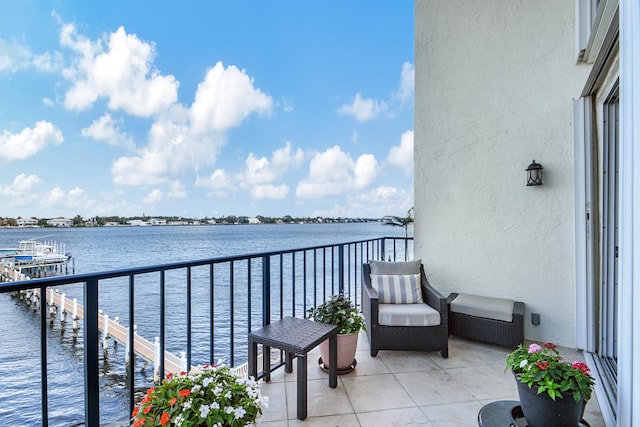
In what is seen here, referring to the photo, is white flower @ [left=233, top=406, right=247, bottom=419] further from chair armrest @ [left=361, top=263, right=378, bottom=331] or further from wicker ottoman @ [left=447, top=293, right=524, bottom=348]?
wicker ottoman @ [left=447, top=293, right=524, bottom=348]

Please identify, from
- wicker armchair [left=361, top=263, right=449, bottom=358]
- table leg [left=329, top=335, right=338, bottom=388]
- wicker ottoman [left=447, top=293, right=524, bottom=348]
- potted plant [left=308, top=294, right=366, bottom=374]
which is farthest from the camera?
wicker ottoman [left=447, top=293, right=524, bottom=348]

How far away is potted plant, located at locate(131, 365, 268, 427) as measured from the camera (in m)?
1.22

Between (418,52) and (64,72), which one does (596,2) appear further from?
(64,72)

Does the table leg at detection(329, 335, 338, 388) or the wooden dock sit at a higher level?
the table leg at detection(329, 335, 338, 388)

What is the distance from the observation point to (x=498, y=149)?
11.7 feet

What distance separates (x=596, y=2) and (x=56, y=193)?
2990cm

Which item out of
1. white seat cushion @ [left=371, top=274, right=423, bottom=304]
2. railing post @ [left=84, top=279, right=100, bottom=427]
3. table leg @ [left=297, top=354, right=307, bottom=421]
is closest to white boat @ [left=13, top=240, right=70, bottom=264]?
white seat cushion @ [left=371, top=274, right=423, bottom=304]

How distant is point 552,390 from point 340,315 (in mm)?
1507

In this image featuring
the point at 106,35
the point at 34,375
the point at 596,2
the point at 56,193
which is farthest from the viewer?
the point at 56,193

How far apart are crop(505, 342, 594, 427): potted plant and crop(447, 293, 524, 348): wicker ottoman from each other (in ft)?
5.42

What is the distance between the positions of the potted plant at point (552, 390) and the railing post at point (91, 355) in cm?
209

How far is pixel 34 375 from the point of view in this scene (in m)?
8.20

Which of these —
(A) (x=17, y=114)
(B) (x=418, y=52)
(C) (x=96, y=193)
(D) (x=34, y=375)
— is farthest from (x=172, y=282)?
(B) (x=418, y=52)

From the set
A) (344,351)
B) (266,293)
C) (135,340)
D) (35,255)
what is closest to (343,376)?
(344,351)
